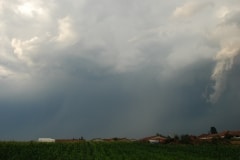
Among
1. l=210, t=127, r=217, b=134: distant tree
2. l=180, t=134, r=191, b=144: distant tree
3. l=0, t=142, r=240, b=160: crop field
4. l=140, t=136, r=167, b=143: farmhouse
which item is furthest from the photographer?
l=210, t=127, r=217, b=134: distant tree

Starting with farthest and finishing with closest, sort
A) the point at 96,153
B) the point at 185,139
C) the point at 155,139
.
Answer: the point at 155,139
the point at 185,139
the point at 96,153

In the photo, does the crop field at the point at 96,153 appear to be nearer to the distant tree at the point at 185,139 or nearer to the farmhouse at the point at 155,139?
the distant tree at the point at 185,139

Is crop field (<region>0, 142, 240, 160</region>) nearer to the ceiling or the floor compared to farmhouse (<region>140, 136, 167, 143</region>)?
nearer to the floor

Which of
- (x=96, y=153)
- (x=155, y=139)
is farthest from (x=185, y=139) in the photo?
(x=96, y=153)

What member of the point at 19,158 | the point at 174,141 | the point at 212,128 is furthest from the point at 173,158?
Answer: the point at 212,128

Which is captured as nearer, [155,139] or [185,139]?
Answer: [185,139]

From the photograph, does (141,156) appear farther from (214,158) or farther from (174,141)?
(174,141)

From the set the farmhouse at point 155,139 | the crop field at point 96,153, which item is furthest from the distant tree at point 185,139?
the crop field at point 96,153

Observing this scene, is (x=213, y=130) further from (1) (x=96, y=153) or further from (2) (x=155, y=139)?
(1) (x=96, y=153)

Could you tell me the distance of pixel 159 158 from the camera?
60.9 m

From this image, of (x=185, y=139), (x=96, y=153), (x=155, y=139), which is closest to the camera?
(x=96, y=153)

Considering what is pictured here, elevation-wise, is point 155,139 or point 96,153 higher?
point 155,139

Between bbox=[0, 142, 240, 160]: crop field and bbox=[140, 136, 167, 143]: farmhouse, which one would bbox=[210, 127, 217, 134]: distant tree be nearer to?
bbox=[140, 136, 167, 143]: farmhouse

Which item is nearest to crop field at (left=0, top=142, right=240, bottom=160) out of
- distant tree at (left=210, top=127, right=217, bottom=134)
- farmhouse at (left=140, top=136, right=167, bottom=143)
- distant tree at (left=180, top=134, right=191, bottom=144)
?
distant tree at (left=180, top=134, right=191, bottom=144)
